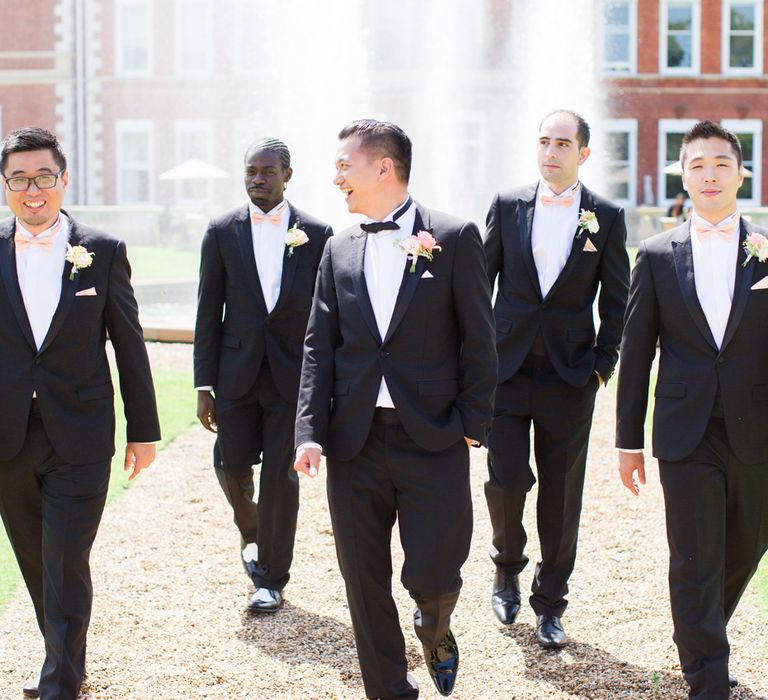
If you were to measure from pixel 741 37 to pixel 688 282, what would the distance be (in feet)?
107

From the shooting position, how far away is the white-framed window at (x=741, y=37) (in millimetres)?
34375

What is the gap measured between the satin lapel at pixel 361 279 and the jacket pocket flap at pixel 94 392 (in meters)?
1.02

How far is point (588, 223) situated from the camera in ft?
17.1

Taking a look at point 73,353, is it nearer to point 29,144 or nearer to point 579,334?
point 29,144

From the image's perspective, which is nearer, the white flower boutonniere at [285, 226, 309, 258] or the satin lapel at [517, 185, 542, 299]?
the satin lapel at [517, 185, 542, 299]

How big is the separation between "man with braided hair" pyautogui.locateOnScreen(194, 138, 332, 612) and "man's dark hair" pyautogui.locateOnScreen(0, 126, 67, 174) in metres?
1.23

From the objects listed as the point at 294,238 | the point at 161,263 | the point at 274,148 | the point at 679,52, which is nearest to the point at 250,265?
the point at 294,238

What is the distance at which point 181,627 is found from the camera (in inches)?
207

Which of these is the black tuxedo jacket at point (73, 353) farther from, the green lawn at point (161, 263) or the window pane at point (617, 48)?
the window pane at point (617, 48)

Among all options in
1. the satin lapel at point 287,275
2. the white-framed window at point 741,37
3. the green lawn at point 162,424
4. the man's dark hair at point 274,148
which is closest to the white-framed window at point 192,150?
the white-framed window at point 741,37

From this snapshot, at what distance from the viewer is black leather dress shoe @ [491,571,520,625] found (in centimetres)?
528

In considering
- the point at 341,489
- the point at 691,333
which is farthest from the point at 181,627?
the point at 691,333

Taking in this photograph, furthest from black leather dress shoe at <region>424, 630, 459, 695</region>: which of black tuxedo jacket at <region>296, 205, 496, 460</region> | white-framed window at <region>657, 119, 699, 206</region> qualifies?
white-framed window at <region>657, 119, 699, 206</region>

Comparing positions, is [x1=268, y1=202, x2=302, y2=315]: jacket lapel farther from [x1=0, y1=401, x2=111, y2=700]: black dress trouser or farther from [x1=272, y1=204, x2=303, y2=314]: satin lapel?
[x1=0, y1=401, x2=111, y2=700]: black dress trouser
